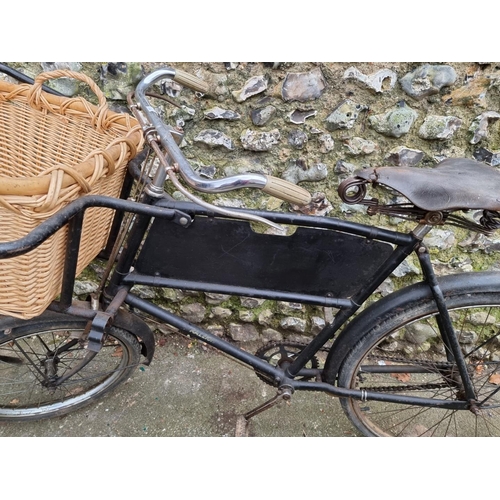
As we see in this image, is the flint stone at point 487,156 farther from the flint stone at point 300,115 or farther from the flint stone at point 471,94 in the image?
the flint stone at point 300,115

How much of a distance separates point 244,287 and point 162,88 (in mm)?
1038

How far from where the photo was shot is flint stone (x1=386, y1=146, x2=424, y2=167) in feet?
5.93

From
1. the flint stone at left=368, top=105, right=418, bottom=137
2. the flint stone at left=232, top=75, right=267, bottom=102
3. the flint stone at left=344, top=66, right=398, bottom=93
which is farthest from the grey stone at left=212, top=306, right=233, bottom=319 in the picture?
the flint stone at left=344, top=66, right=398, bottom=93

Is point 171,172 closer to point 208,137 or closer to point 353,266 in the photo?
point 353,266

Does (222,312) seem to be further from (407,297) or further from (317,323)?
(407,297)

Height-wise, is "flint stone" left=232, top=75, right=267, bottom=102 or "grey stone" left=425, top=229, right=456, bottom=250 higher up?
"flint stone" left=232, top=75, right=267, bottom=102

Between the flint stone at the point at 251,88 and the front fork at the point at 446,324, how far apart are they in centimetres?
102

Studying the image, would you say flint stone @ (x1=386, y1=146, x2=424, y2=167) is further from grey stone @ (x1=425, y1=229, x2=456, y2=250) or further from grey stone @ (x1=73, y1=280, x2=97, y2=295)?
grey stone @ (x1=73, y1=280, x2=97, y2=295)

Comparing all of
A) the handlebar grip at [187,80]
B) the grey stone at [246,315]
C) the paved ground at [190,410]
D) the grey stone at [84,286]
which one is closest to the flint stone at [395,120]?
the handlebar grip at [187,80]

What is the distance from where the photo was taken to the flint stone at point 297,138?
1.81 metres

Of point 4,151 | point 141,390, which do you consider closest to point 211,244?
point 4,151

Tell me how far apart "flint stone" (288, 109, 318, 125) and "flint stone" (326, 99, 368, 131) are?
8 cm

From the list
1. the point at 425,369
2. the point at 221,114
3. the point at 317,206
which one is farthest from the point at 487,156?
the point at 221,114

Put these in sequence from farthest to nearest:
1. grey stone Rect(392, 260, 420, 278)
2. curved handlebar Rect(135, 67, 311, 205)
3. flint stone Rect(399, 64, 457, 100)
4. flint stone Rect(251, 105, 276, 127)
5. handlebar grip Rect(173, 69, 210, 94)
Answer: grey stone Rect(392, 260, 420, 278)
flint stone Rect(251, 105, 276, 127)
flint stone Rect(399, 64, 457, 100)
handlebar grip Rect(173, 69, 210, 94)
curved handlebar Rect(135, 67, 311, 205)
